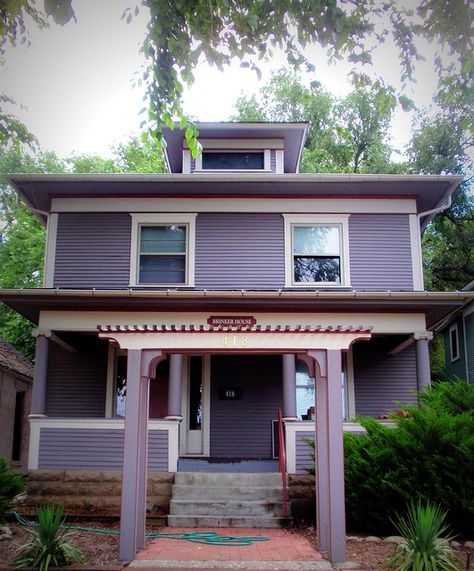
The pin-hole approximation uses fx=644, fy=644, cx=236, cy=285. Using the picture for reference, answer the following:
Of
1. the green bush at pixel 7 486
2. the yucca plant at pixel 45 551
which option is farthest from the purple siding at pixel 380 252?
the yucca plant at pixel 45 551

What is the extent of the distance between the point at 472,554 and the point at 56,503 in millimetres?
6400

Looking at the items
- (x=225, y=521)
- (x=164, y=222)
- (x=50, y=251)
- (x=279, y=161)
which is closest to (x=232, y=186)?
(x=164, y=222)

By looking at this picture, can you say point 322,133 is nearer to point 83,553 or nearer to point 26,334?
point 26,334

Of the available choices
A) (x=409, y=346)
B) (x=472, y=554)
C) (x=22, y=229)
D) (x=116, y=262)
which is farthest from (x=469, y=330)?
(x=22, y=229)

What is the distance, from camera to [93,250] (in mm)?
13055

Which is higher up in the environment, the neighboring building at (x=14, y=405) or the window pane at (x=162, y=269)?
the window pane at (x=162, y=269)

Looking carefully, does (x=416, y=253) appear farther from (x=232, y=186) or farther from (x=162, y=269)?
(x=162, y=269)

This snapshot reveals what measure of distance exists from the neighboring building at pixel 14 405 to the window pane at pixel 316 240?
347 inches

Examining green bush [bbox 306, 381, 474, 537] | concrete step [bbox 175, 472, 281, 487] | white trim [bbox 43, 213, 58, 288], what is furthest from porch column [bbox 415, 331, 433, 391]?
white trim [bbox 43, 213, 58, 288]

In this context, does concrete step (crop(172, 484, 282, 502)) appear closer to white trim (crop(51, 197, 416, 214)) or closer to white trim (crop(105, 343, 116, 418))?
white trim (crop(105, 343, 116, 418))

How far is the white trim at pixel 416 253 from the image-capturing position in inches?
504

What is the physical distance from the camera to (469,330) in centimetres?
1908

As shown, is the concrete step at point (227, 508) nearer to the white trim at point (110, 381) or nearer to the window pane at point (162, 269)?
the white trim at point (110, 381)

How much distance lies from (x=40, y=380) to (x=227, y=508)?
414 centimetres
